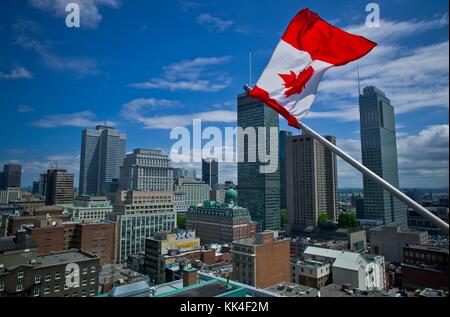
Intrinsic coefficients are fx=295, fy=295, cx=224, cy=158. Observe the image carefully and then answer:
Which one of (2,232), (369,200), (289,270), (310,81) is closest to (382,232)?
(289,270)

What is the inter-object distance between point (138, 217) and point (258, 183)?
40788 millimetres

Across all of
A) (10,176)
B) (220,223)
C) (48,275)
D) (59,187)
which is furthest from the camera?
(10,176)

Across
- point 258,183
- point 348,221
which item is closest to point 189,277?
point 348,221

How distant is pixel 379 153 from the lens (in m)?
102

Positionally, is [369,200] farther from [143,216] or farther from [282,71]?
[282,71]

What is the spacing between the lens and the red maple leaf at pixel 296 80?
6066 millimetres

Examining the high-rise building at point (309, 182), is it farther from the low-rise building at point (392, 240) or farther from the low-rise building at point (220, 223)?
the low-rise building at point (392, 240)

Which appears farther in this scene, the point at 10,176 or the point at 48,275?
the point at 10,176

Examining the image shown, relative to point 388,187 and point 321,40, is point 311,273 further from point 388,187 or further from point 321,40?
point 321,40

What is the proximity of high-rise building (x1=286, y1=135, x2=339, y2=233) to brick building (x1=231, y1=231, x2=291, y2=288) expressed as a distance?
5125cm

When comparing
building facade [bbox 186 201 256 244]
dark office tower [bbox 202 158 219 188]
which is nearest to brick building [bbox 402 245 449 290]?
building facade [bbox 186 201 256 244]

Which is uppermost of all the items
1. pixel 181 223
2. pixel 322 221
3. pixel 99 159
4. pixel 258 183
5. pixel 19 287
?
pixel 99 159

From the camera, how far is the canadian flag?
19.6 feet
